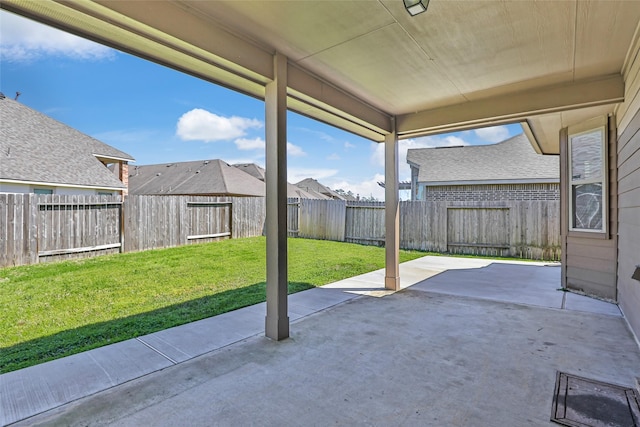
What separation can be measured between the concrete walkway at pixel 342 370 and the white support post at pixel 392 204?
1050 millimetres

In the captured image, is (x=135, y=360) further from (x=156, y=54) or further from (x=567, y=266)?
(x=567, y=266)

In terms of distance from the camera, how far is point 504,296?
4.98m

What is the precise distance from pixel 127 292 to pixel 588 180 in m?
7.21

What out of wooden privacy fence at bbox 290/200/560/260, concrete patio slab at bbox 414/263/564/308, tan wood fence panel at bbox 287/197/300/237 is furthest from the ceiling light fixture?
tan wood fence panel at bbox 287/197/300/237

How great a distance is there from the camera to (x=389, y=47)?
297 centimetres

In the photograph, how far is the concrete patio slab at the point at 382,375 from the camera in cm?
207

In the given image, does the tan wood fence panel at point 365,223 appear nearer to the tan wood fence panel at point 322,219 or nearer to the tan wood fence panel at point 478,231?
the tan wood fence panel at point 322,219

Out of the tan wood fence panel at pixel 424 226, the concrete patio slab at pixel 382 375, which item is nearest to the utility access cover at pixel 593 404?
the concrete patio slab at pixel 382 375

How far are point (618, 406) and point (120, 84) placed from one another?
1819cm

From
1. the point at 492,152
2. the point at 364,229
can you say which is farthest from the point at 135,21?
the point at 492,152

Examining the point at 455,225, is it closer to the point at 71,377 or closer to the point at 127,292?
the point at 127,292

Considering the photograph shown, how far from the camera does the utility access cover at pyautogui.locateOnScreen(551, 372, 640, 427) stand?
200 centimetres

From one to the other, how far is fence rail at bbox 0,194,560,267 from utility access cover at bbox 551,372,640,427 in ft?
23.9

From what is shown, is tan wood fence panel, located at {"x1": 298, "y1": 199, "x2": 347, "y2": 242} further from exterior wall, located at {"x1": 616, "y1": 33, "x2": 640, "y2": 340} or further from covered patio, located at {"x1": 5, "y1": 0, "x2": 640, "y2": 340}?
exterior wall, located at {"x1": 616, "y1": 33, "x2": 640, "y2": 340}
